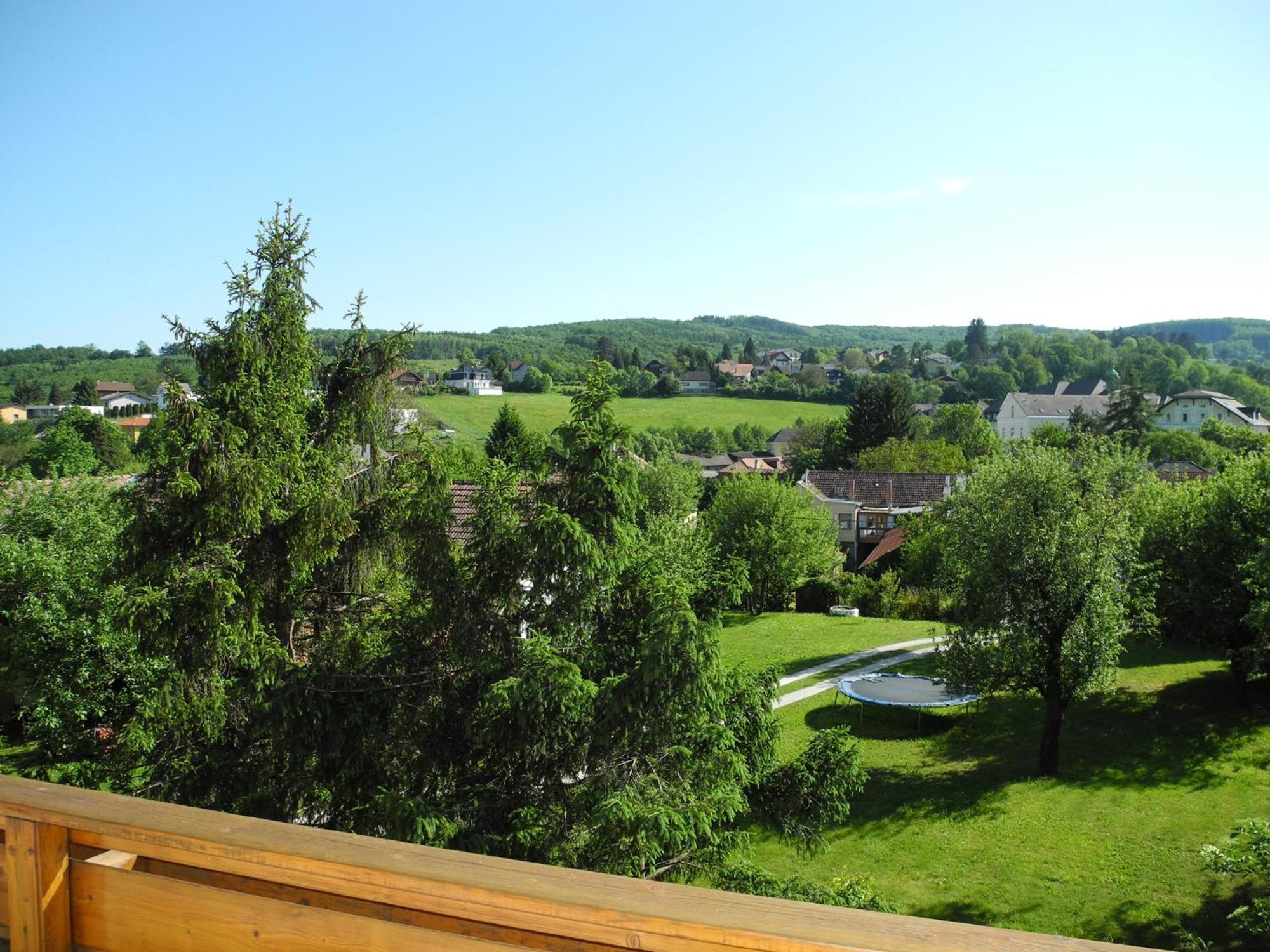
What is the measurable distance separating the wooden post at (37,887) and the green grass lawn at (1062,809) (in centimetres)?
1356

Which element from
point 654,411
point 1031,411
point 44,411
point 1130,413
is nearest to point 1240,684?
point 1130,413

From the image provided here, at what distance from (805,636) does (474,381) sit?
3508 inches

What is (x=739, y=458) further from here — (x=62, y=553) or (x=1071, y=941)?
Result: (x=1071, y=941)

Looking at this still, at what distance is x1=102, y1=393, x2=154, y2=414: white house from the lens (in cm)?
9076

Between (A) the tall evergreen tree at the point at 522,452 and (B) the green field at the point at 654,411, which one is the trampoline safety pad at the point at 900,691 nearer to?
(A) the tall evergreen tree at the point at 522,452

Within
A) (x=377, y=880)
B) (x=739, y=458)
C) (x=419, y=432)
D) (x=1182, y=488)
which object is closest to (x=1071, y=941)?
(x=377, y=880)

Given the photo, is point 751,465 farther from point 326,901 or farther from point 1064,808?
point 326,901

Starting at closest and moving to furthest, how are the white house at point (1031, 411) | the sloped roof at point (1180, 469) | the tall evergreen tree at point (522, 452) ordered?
the tall evergreen tree at point (522, 452) → the sloped roof at point (1180, 469) → the white house at point (1031, 411)

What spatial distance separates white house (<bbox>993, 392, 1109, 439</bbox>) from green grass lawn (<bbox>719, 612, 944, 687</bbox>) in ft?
261

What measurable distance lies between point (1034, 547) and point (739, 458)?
2776 inches

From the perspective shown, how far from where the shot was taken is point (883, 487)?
53.2m

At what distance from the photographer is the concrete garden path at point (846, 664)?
2409cm

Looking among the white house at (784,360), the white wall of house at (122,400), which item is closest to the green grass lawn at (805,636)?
the white wall of house at (122,400)

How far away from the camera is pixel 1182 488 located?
941 inches
